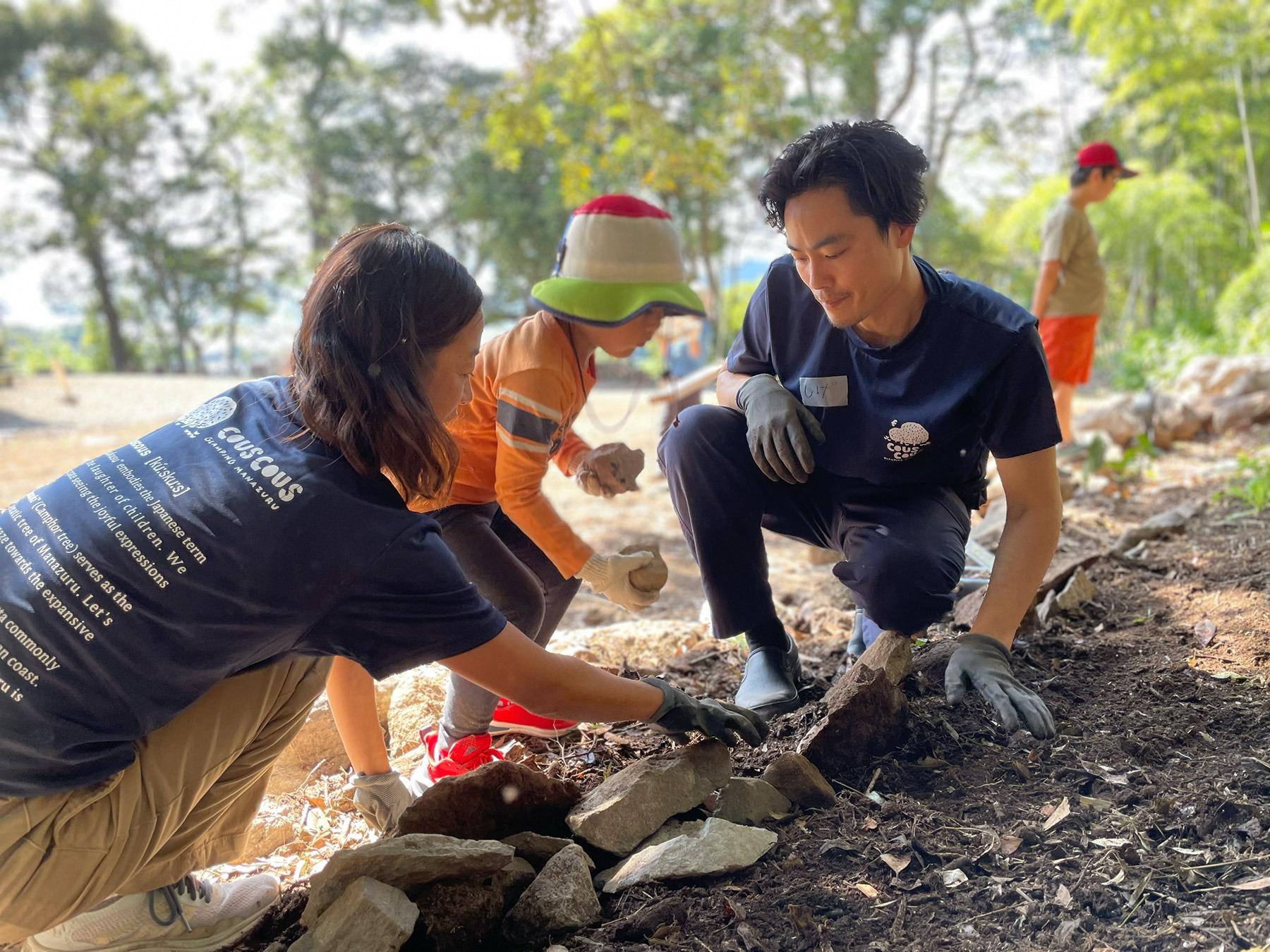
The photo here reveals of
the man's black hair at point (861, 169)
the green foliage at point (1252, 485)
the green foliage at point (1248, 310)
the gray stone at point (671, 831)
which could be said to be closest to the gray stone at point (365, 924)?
the gray stone at point (671, 831)

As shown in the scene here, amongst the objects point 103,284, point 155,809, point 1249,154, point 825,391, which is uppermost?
point 1249,154

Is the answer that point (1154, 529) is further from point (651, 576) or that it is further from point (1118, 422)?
point (1118, 422)

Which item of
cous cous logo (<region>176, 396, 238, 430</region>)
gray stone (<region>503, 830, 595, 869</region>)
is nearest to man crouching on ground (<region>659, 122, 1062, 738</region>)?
gray stone (<region>503, 830, 595, 869</region>)

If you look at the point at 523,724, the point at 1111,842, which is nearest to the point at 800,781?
the point at 1111,842

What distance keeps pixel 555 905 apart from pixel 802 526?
1185 millimetres

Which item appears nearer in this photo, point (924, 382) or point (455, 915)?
point (455, 915)

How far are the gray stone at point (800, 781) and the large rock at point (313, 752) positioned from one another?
105cm

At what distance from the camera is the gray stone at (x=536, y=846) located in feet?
5.43

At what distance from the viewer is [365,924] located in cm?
139

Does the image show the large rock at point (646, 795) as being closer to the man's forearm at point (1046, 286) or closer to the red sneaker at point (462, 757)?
the red sneaker at point (462, 757)

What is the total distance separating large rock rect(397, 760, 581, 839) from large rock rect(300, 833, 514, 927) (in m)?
0.11

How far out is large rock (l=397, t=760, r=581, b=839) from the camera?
1.65m

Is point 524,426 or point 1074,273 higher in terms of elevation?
point 524,426

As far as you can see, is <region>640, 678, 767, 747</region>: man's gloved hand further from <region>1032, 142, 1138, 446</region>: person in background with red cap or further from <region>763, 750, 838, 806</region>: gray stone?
<region>1032, 142, 1138, 446</region>: person in background with red cap
